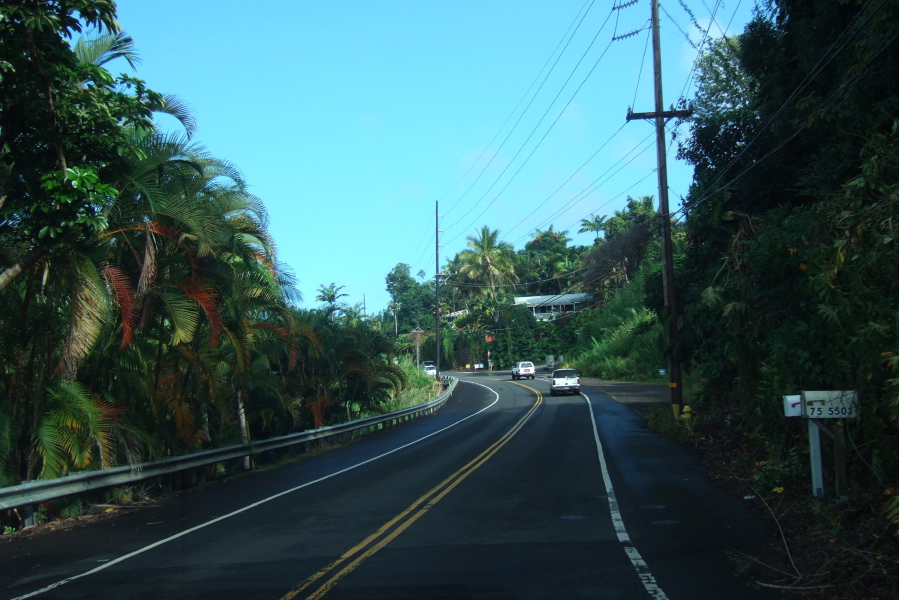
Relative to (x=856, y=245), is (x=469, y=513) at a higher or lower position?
lower

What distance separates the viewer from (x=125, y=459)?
14.3 metres

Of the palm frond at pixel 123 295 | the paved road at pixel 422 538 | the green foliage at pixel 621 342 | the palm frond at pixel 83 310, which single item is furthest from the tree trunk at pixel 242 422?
the green foliage at pixel 621 342

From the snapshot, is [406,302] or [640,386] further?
[406,302]

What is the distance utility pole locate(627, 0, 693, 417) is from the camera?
2273 cm

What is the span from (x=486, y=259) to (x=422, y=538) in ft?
234

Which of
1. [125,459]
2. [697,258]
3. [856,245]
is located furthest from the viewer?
[697,258]

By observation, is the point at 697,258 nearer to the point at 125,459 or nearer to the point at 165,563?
the point at 125,459

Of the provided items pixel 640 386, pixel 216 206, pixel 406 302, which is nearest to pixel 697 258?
pixel 216 206

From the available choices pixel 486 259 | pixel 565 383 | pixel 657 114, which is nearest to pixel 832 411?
pixel 657 114

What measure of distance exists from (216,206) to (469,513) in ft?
29.6

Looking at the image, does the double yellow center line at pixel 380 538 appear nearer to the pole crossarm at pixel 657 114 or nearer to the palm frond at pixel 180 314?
the palm frond at pixel 180 314

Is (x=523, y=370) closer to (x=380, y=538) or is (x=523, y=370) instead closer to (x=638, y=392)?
(x=638, y=392)

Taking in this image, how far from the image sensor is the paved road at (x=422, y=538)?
7.23 metres

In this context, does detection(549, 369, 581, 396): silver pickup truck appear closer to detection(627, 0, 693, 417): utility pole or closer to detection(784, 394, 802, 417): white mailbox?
detection(627, 0, 693, 417): utility pole
